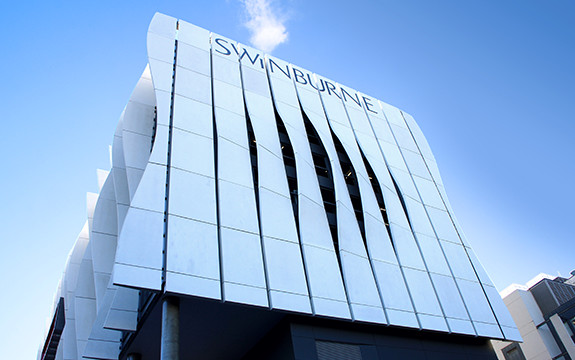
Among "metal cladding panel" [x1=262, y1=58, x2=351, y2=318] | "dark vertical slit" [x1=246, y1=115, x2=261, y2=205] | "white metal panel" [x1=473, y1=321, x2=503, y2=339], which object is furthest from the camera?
"white metal panel" [x1=473, y1=321, x2=503, y2=339]

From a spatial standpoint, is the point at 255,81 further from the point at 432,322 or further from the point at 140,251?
the point at 432,322

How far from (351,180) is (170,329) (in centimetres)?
1387

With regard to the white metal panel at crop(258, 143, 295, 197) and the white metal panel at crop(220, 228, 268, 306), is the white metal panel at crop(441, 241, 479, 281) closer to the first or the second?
the white metal panel at crop(258, 143, 295, 197)

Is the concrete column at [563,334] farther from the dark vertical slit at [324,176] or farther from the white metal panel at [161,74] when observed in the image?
the white metal panel at [161,74]

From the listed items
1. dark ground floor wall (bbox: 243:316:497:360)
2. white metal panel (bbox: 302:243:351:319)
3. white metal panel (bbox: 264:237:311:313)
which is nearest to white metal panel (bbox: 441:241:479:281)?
dark ground floor wall (bbox: 243:316:497:360)

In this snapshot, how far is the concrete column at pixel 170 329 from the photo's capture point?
1427cm

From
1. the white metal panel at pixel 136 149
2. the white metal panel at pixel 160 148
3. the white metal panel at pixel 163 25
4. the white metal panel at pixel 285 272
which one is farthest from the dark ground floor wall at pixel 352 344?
the white metal panel at pixel 163 25

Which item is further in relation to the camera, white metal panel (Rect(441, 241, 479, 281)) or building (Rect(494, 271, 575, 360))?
building (Rect(494, 271, 575, 360))

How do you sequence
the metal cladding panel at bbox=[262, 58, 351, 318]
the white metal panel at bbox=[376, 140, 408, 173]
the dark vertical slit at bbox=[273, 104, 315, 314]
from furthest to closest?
the white metal panel at bbox=[376, 140, 408, 173], the dark vertical slit at bbox=[273, 104, 315, 314], the metal cladding panel at bbox=[262, 58, 351, 318]

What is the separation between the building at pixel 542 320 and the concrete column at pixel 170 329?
28.7 m

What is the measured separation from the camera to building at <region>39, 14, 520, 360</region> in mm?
16094

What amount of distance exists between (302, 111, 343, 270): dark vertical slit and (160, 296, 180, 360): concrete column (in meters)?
8.32

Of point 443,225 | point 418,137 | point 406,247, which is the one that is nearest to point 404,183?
point 443,225

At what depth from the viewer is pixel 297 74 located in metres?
29.1
